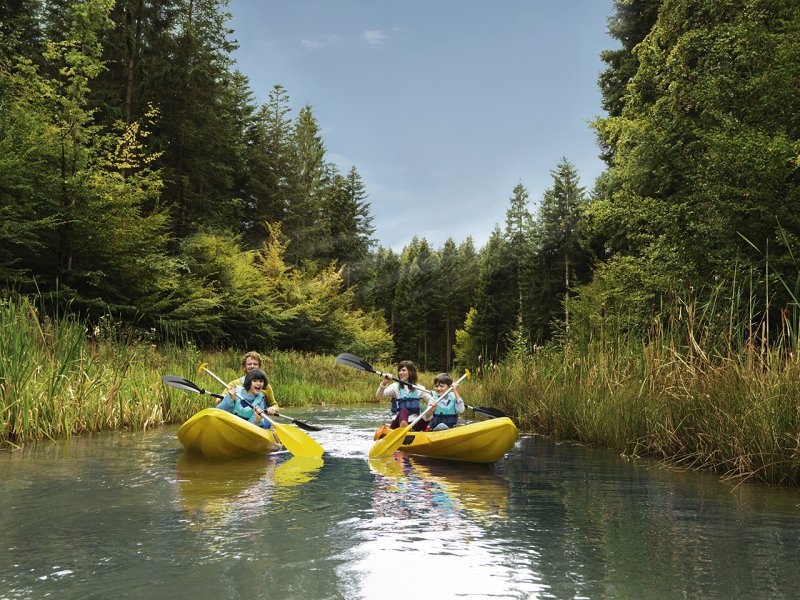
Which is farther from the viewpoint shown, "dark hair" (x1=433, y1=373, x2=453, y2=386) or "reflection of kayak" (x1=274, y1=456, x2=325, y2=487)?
"dark hair" (x1=433, y1=373, x2=453, y2=386)

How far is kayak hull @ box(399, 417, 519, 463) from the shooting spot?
6.89 m

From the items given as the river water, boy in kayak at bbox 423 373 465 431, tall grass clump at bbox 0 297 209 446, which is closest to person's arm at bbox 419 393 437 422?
boy in kayak at bbox 423 373 465 431

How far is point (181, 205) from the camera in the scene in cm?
2617

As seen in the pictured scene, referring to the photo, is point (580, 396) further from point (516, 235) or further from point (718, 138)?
point (516, 235)

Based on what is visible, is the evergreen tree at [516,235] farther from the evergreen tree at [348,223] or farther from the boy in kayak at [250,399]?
the boy in kayak at [250,399]

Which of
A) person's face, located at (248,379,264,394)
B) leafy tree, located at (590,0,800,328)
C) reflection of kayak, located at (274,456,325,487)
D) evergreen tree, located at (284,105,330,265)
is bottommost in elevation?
reflection of kayak, located at (274,456,325,487)

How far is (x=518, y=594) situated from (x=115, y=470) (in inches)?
184

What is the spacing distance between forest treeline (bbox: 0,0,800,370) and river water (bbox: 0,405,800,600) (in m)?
2.35

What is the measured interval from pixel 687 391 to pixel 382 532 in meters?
3.96

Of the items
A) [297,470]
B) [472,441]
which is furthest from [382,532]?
[472,441]

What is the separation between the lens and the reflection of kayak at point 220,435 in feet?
23.1

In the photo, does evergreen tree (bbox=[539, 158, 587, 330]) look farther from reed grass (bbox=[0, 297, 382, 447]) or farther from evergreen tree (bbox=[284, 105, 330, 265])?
reed grass (bbox=[0, 297, 382, 447])

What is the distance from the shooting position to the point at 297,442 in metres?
7.73

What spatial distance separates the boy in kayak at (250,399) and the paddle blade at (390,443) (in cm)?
162
